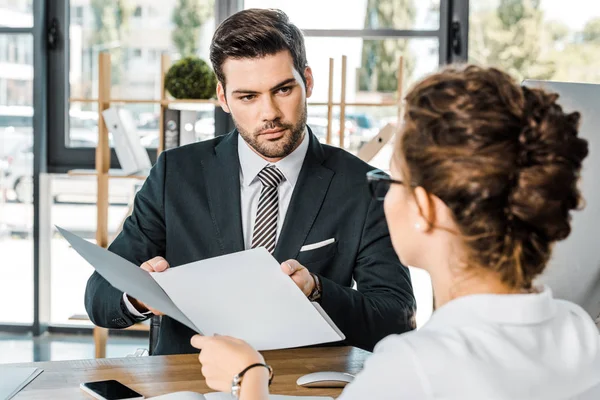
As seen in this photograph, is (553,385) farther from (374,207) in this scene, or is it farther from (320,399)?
(374,207)

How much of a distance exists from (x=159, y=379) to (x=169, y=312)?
0.31 metres

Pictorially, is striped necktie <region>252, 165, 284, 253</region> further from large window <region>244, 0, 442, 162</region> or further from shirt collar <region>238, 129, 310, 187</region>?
large window <region>244, 0, 442, 162</region>

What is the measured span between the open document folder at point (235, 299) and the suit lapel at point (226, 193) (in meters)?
0.52

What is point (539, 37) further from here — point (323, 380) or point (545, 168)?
point (545, 168)

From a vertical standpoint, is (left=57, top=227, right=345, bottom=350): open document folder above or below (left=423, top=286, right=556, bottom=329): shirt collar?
below

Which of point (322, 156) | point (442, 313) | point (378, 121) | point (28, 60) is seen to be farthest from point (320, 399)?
point (28, 60)

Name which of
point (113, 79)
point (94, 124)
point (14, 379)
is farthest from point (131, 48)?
point (14, 379)

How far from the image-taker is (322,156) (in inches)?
87.9

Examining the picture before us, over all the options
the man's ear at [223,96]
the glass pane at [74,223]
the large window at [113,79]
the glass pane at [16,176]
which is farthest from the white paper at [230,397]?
the glass pane at [16,176]

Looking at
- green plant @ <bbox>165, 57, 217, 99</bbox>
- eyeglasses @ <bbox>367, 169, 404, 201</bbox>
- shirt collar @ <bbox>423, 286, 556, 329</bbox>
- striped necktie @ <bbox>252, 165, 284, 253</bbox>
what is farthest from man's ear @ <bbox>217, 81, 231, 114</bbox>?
green plant @ <bbox>165, 57, 217, 99</bbox>

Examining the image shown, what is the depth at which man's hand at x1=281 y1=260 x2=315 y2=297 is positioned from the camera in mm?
1657

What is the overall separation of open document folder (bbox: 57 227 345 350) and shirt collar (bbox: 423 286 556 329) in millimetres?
436

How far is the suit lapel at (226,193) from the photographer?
6.95 ft

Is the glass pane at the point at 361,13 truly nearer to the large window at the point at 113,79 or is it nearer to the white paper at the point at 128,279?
the large window at the point at 113,79
